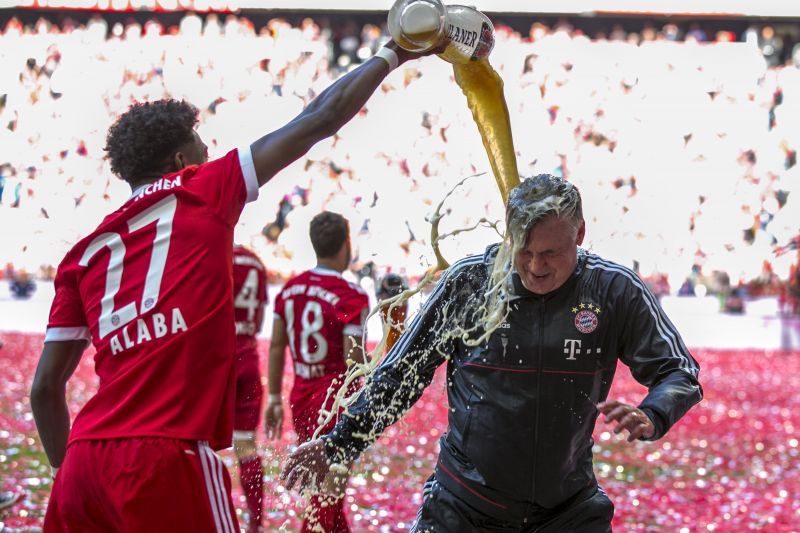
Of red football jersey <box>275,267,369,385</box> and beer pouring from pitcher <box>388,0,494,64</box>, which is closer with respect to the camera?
beer pouring from pitcher <box>388,0,494,64</box>

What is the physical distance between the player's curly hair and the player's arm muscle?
1.71 ft

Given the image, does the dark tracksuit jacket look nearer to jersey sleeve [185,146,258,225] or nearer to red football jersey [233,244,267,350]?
jersey sleeve [185,146,258,225]

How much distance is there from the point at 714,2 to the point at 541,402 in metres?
20.4

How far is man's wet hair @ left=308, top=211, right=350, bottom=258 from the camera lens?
5.94m

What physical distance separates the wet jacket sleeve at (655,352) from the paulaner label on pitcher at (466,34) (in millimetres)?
930

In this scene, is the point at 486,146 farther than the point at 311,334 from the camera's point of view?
No

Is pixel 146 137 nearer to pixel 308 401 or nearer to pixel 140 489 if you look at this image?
pixel 140 489

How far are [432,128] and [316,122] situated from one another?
20.1 metres

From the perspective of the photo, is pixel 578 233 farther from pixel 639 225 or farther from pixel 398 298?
pixel 639 225

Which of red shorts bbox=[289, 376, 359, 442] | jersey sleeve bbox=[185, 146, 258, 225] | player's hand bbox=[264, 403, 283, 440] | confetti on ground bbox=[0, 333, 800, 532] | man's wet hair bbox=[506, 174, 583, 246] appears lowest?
confetti on ground bbox=[0, 333, 800, 532]

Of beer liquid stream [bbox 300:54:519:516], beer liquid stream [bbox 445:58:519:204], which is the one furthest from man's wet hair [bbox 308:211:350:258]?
beer liquid stream [bbox 445:58:519:204]

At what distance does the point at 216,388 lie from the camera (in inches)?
113

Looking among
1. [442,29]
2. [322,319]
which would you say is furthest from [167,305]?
[322,319]

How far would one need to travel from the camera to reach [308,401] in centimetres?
580
